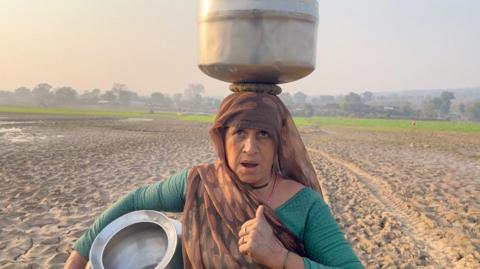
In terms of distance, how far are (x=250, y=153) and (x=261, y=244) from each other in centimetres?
32

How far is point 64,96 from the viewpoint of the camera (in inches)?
3671

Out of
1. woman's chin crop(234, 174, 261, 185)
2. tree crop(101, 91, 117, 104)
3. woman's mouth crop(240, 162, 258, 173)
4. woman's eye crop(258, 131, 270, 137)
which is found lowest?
tree crop(101, 91, 117, 104)

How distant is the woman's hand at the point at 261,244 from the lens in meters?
1.43

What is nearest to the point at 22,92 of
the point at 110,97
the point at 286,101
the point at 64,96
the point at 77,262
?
the point at 110,97

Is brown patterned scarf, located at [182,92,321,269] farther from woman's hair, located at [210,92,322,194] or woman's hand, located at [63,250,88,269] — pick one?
woman's hand, located at [63,250,88,269]

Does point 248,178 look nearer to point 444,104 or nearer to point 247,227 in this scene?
point 247,227

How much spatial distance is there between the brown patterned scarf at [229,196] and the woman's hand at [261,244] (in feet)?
0.35

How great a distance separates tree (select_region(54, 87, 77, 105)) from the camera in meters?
90.2

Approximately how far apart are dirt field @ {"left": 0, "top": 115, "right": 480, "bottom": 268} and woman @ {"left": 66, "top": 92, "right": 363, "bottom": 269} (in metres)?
3.29

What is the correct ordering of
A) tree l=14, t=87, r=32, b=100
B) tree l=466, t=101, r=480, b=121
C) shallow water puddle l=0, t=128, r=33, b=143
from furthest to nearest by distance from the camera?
tree l=14, t=87, r=32, b=100, tree l=466, t=101, r=480, b=121, shallow water puddle l=0, t=128, r=33, b=143

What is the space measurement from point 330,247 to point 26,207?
619cm

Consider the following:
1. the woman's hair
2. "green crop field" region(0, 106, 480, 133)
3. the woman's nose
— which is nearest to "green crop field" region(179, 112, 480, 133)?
"green crop field" region(0, 106, 480, 133)

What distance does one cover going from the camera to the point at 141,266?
5.81ft

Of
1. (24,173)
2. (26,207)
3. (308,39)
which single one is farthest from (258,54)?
(24,173)
